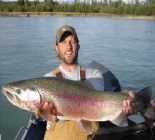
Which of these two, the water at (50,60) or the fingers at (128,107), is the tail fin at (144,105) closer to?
the fingers at (128,107)

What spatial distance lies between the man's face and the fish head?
2.36ft

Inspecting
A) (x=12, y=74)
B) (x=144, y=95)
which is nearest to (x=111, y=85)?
(x=144, y=95)

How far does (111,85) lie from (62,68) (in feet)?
6.62

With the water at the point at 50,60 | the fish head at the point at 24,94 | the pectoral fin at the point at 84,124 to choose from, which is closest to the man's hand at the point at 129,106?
the pectoral fin at the point at 84,124

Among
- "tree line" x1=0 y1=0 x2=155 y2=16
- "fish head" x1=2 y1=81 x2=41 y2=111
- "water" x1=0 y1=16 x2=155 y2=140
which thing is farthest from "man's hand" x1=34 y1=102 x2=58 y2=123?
"tree line" x1=0 y1=0 x2=155 y2=16

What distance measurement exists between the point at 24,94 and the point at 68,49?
811 millimetres

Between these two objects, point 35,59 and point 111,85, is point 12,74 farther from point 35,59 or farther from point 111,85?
point 111,85

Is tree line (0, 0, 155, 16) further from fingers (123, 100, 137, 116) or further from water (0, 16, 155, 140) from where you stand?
fingers (123, 100, 137, 116)

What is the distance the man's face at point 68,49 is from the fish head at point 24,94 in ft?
→ 2.36

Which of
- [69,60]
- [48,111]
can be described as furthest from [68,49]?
[48,111]

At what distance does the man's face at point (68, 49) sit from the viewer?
328 centimetres

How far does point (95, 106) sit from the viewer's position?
279 centimetres

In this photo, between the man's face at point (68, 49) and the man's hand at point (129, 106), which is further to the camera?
the man's face at point (68, 49)

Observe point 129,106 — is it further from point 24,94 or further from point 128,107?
point 24,94
